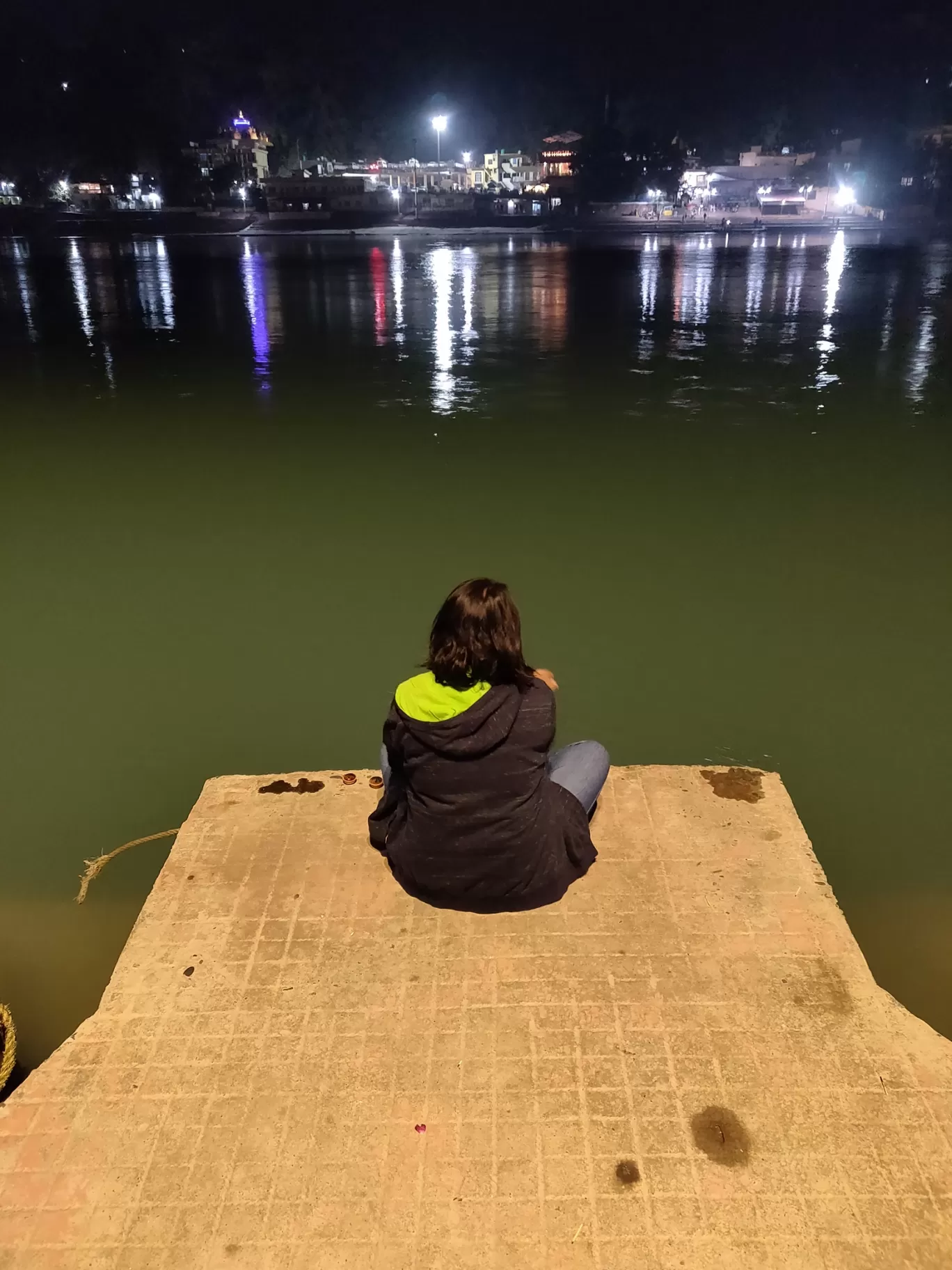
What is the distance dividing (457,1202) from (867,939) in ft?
8.15

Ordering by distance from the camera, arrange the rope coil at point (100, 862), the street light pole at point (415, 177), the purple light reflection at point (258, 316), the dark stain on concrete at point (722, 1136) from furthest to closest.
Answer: the street light pole at point (415, 177), the purple light reflection at point (258, 316), the rope coil at point (100, 862), the dark stain on concrete at point (722, 1136)

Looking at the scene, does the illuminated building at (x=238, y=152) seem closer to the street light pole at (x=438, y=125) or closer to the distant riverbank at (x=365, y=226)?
the distant riverbank at (x=365, y=226)

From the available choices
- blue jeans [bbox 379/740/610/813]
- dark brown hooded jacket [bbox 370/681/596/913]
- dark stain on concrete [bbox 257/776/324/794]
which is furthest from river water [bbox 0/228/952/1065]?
dark brown hooded jacket [bbox 370/681/596/913]

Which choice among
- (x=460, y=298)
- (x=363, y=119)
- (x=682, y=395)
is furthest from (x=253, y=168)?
(x=682, y=395)

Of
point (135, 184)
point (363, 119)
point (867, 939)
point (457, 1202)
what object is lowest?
point (867, 939)

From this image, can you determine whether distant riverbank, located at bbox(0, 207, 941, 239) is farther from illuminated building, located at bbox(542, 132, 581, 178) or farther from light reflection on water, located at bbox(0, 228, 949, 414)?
illuminated building, located at bbox(542, 132, 581, 178)

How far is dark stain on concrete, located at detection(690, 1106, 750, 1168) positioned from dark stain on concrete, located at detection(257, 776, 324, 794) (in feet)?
7.32

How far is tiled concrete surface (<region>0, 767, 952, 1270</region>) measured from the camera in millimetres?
2471

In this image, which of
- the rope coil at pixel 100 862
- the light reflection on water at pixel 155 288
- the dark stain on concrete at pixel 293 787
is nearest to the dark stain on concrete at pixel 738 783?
the dark stain on concrete at pixel 293 787

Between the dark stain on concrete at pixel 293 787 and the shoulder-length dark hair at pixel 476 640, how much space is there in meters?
1.42

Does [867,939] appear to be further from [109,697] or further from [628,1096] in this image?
[109,697]

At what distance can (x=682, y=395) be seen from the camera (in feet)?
42.9

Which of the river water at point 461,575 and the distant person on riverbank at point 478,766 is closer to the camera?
the distant person on riverbank at point 478,766

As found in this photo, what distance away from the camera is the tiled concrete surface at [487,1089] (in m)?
2.47
